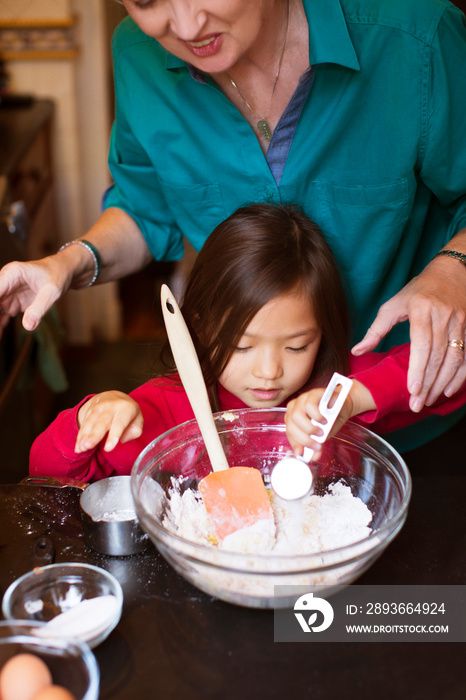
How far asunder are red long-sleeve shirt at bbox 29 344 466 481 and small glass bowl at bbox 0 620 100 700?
548mm

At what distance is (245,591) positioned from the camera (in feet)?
2.68

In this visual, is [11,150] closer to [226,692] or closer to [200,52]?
[200,52]

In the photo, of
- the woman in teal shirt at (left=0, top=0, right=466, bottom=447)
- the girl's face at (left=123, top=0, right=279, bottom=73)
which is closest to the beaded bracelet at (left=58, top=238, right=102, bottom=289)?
the woman in teal shirt at (left=0, top=0, right=466, bottom=447)

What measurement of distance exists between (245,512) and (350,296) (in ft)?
2.12

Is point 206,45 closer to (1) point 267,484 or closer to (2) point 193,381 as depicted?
(2) point 193,381

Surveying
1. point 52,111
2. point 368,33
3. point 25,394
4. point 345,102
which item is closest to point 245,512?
point 345,102

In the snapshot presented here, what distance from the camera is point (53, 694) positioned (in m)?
0.64

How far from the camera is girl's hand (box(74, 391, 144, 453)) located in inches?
43.4

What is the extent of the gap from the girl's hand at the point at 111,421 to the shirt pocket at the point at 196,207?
51 centimetres

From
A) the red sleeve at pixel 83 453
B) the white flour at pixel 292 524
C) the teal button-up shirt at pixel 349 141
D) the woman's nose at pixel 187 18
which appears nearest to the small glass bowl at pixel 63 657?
the white flour at pixel 292 524

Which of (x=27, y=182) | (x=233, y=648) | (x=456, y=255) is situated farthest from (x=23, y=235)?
(x=233, y=648)

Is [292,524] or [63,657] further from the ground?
[63,657]

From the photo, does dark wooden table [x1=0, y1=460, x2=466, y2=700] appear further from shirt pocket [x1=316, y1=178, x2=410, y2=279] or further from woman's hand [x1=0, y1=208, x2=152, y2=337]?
shirt pocket [x1=316, y1=178, x2=410, y2=279]

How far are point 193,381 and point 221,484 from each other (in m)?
0.17
